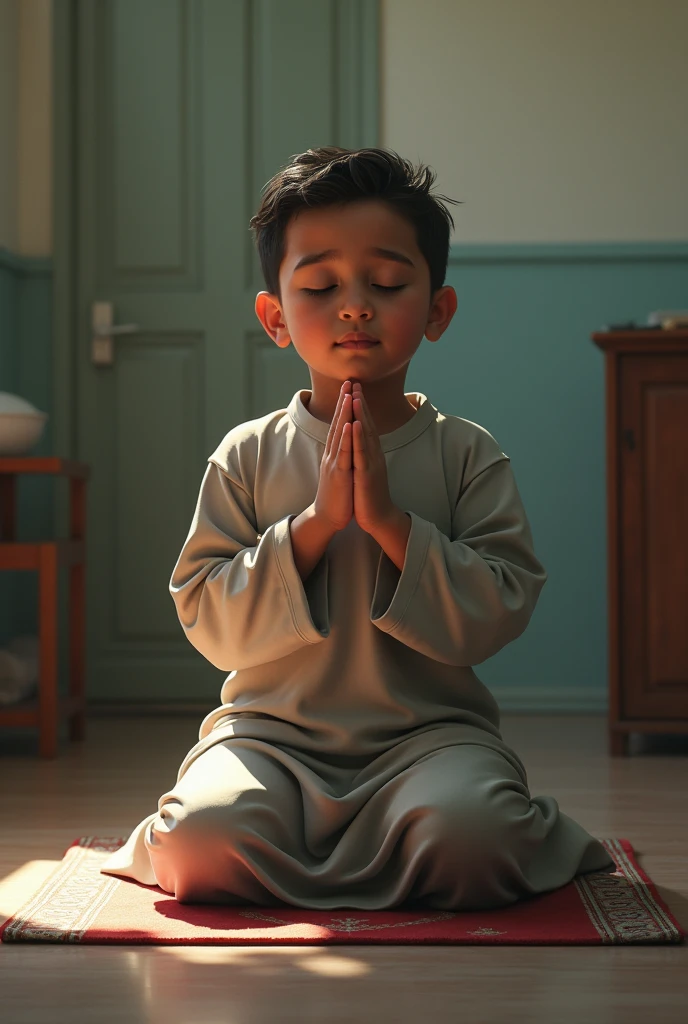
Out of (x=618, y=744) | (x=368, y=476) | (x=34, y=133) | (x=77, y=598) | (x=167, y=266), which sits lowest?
(x=618, y=744)

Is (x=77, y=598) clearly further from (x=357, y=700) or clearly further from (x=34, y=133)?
(x=357, y=700)

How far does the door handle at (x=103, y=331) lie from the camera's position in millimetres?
3488

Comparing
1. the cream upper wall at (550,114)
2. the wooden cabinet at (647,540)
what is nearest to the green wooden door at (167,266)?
the cream upper wall at (550,114)

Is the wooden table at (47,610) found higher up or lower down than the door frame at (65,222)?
lower down

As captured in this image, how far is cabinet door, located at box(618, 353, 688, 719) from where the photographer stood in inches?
110

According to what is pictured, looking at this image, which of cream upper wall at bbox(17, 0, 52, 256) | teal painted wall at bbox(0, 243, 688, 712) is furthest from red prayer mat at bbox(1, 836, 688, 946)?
cream upper wall at bbox(17, 0, 52, 256)

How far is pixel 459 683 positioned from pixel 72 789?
1.05 m

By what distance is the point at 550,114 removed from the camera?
134 inches

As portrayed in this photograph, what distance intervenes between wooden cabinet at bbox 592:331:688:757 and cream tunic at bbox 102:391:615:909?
1.17m

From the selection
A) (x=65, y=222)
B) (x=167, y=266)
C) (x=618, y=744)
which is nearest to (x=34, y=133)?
(x=65, y=222)

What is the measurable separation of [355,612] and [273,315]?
1.35 feet

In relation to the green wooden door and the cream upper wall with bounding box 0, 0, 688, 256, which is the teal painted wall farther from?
the green wooden door

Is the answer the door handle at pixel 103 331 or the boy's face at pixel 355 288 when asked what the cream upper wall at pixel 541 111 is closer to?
the door handle at pixel 103 331

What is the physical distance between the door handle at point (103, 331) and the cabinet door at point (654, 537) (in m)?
1.42
